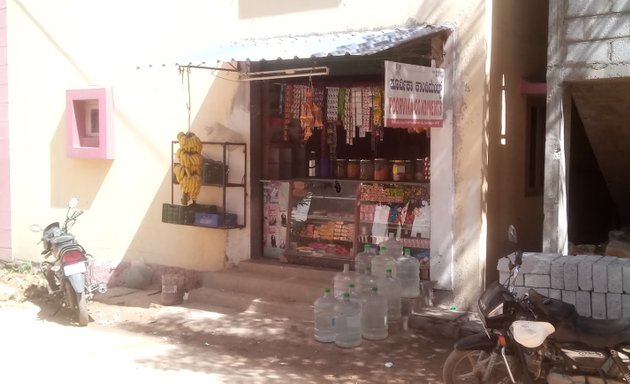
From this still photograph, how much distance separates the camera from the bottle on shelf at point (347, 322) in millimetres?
6672

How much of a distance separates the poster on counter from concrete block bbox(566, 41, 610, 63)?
4.10 metres

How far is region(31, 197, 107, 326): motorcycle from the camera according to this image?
760cm

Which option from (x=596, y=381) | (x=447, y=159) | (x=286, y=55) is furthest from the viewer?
(x=447, y=159)

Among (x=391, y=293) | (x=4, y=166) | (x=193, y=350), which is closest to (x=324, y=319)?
(x=391, y=293)

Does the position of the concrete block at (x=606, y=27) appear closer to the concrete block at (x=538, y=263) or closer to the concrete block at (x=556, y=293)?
the concrete block at (x=538, y=263)

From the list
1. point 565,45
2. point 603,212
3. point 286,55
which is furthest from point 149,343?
point 603,212

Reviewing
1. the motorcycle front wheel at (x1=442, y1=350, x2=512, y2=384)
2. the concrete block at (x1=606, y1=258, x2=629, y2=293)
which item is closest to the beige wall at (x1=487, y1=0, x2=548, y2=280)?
the concrete block at (x1=606, y1=258, x2=629, y2=293)

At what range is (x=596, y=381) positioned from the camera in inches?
185

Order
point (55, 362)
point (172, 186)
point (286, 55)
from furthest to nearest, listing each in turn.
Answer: point (172, 186), point (286, 55), point (55, 362)

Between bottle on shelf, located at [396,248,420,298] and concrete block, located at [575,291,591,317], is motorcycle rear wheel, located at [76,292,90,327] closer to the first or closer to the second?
bottle on shelf, located at [396,248,420,298]

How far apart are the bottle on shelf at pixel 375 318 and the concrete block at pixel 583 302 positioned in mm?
1907

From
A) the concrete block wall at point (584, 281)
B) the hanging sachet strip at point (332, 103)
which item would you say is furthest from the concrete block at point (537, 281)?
the hanging sachet strip at point (332, 103)

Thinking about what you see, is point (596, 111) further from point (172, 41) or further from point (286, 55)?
point (172, 41)

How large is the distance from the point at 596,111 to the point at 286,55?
3395mm
